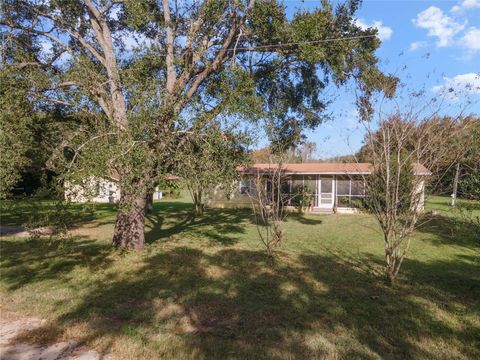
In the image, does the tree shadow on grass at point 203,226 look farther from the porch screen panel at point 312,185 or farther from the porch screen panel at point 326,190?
the porch screen panel at point 326,190

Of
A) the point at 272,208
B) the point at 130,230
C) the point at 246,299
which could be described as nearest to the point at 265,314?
the point at 246,299

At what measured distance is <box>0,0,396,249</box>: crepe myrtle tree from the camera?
843 cm

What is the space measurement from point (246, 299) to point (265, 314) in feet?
2.83

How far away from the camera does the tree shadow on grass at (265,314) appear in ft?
16.1

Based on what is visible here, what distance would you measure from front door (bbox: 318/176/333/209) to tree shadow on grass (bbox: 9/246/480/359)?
1628 cm

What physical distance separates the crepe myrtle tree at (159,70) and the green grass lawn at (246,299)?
5.88 feet

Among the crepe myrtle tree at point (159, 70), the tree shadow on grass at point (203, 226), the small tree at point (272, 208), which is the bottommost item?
the tree shadow on grass at point (203, 226)

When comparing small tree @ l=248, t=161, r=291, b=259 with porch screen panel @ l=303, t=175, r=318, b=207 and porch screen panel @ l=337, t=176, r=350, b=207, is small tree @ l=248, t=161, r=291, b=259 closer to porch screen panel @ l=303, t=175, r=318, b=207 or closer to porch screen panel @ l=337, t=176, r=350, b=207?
porch screen panel @ l=303, t=175, r=318, b=207

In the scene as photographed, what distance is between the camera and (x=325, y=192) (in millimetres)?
25828

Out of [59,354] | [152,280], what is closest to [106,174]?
[152,280]

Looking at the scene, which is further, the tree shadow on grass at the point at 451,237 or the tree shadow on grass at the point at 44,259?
the tree shadow on grass at the point at 451,237

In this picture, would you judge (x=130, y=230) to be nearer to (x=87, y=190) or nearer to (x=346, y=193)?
(x=87, y=190)

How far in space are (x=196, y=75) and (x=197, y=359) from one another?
33.1 ft

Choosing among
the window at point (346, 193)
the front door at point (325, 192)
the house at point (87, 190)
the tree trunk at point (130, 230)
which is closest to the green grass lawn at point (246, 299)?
the tree trunk at point (130, 230)
